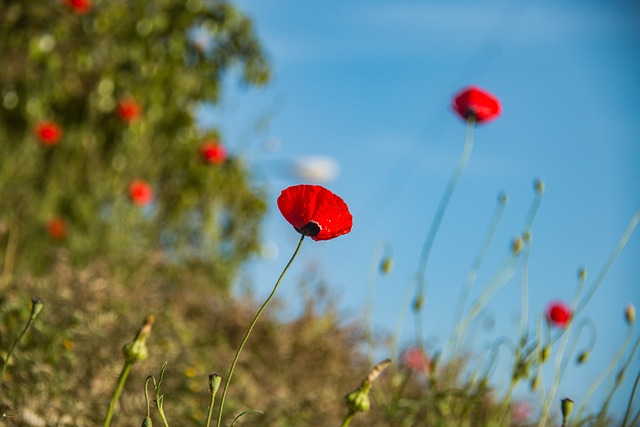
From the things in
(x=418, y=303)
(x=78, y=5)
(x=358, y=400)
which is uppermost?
(x=78, y=5)

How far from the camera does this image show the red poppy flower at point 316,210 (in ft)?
3.60

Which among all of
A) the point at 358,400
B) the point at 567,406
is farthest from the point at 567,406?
the point at 358,400

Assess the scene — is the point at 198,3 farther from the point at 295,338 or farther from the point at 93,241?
the point at 295,338

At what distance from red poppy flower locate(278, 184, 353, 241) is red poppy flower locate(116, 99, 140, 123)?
4098 mm

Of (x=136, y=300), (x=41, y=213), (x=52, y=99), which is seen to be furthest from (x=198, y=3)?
(x=136, y=300)

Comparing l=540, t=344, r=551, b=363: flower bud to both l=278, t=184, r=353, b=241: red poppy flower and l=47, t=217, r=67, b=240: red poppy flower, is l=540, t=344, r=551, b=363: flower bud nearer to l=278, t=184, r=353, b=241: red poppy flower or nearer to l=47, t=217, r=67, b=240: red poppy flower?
l=278, t=184, r=353, b=241: red poppy flower

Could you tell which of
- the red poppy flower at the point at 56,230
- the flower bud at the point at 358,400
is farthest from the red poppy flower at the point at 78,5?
the flower bud at the point at 358,400

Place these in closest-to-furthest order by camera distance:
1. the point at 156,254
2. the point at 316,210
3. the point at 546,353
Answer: the point at 316,210, the point at 546,353, the point at 156,254

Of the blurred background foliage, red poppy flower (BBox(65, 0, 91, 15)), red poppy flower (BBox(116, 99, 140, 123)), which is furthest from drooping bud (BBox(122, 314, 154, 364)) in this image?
red poppy flower (BBox(116, 99, 140, 123))

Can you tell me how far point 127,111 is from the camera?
5.01 metres

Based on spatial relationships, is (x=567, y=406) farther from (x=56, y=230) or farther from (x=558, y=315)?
(x=56, y=230)

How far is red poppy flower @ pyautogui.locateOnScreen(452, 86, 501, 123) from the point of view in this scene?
1871mm

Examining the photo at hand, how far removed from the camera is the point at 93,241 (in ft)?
15.4

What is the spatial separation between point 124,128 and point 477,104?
13.0 ft
